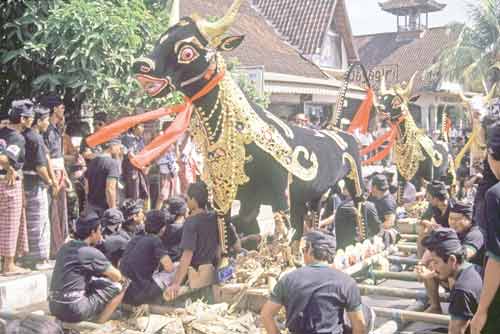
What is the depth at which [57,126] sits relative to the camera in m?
6.75

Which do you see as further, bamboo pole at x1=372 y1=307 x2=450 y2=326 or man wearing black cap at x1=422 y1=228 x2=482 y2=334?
bamboo pole at x1=372 y1=307 x2=450 y2=326

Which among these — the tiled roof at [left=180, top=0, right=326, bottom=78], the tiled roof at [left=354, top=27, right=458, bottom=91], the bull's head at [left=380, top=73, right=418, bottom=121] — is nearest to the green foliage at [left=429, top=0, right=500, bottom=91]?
the tiled roof at [left=354, top=27, right=458, bottom=91]

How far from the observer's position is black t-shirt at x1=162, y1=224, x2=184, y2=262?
5.52 metres

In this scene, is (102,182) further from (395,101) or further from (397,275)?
(395,101)

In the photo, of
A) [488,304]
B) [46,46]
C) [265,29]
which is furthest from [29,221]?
[265,29]

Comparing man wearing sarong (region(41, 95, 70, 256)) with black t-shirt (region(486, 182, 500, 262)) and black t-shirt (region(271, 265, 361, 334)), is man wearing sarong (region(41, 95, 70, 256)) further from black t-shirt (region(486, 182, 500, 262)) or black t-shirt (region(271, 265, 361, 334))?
black t-shirt (region(486, 182, 500, 262))

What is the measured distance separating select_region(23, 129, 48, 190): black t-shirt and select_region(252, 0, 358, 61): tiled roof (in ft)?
44.1

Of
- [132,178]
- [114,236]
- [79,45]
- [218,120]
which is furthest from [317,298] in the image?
[79,45]

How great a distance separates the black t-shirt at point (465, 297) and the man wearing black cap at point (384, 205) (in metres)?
2.93

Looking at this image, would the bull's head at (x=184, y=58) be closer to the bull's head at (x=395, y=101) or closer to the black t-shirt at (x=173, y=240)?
the black t-shirt at (x=173, y=240)

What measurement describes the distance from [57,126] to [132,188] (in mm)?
1183

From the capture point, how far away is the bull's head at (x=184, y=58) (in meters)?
4.96

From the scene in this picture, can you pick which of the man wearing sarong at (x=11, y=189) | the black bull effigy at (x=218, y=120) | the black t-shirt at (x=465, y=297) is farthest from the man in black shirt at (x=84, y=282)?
the black t-shirt at (x=465, y=297)

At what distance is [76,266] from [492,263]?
2.85 meters
